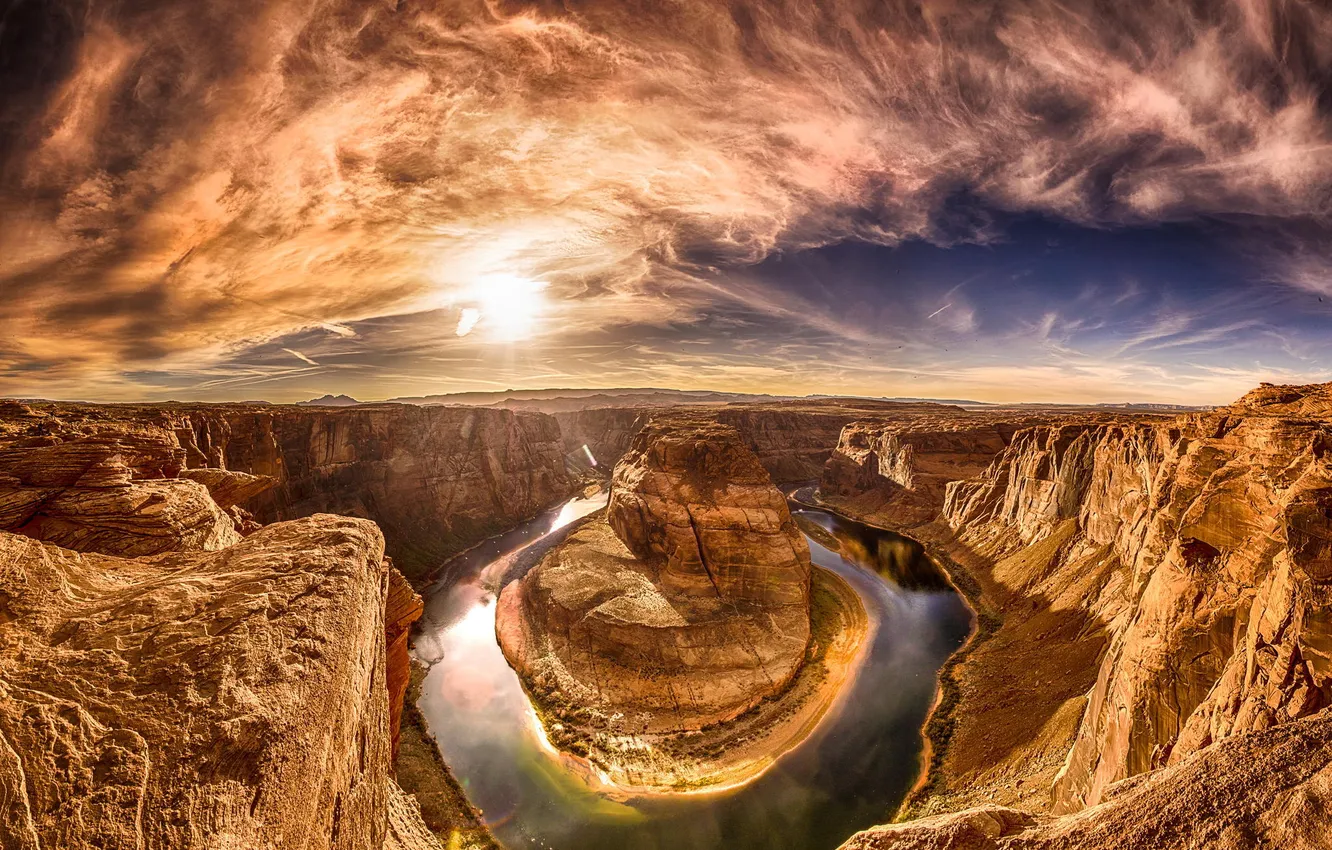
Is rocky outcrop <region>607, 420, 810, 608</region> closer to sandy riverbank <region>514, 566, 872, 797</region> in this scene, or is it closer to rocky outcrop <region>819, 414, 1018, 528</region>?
sandy riverbank <region>514, 566, 872, 797</region>

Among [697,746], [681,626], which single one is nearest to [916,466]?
[681,626]

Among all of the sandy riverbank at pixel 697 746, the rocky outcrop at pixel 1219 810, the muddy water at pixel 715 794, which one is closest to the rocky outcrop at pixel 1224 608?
the rocky outcrop at pixel 1219 810

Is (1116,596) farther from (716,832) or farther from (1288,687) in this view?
(716,832)

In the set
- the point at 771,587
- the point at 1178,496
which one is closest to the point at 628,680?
the point at 771,587

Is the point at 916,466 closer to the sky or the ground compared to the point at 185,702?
closer to the ground

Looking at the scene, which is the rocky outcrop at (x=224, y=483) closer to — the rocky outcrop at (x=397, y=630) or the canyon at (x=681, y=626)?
the rocky outcrop at (x=397, y=630)

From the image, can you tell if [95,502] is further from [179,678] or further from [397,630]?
[179,678]
